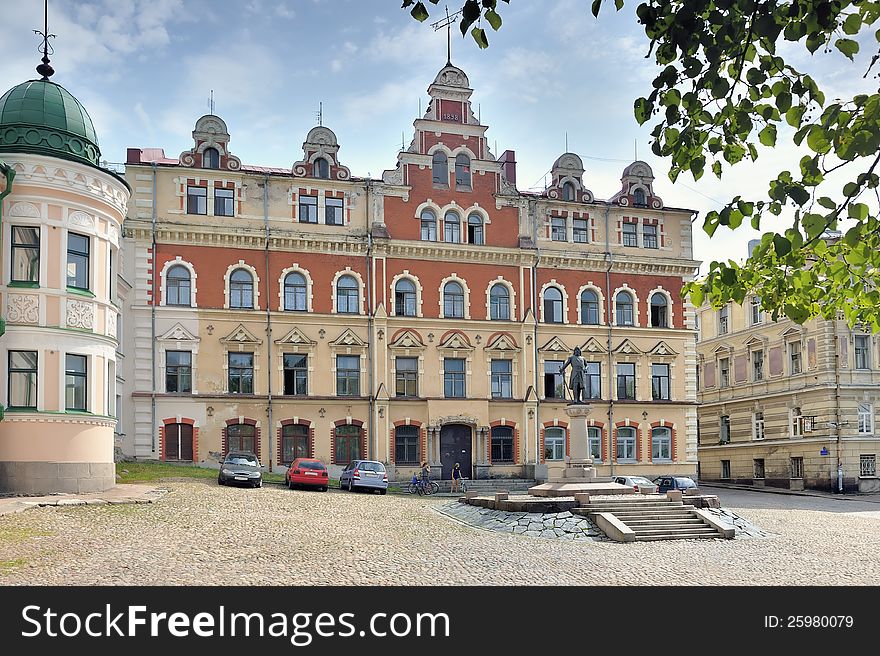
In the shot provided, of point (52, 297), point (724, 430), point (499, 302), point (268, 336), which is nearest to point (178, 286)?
point (268, 336)

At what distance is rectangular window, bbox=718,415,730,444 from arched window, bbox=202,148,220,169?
36.7 metres

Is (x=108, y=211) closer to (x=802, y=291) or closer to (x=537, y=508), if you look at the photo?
(x=537, y=508)

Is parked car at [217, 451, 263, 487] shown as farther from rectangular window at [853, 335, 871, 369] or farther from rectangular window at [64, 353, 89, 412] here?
rectangular window at [853, 335, 871, 369]

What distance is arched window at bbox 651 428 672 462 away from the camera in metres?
50.2

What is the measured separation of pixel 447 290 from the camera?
47844 millimetres

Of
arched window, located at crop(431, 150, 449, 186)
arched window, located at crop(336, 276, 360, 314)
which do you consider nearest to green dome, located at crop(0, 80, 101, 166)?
arched window, located at crop(336, 276, 360, 314)

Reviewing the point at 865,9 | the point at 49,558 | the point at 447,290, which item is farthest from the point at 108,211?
the point at 865,9

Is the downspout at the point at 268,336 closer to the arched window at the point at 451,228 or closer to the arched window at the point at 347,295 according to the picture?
the arched window at the point at 347,295

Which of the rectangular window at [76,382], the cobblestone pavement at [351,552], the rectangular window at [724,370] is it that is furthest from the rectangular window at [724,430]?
the rectangular window at [76,382]

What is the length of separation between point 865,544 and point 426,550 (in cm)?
1153

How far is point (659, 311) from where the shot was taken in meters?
51.6

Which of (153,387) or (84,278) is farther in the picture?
(153,387)

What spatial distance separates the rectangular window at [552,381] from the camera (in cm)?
4906

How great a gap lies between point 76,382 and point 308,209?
→ 2061 centimetres
